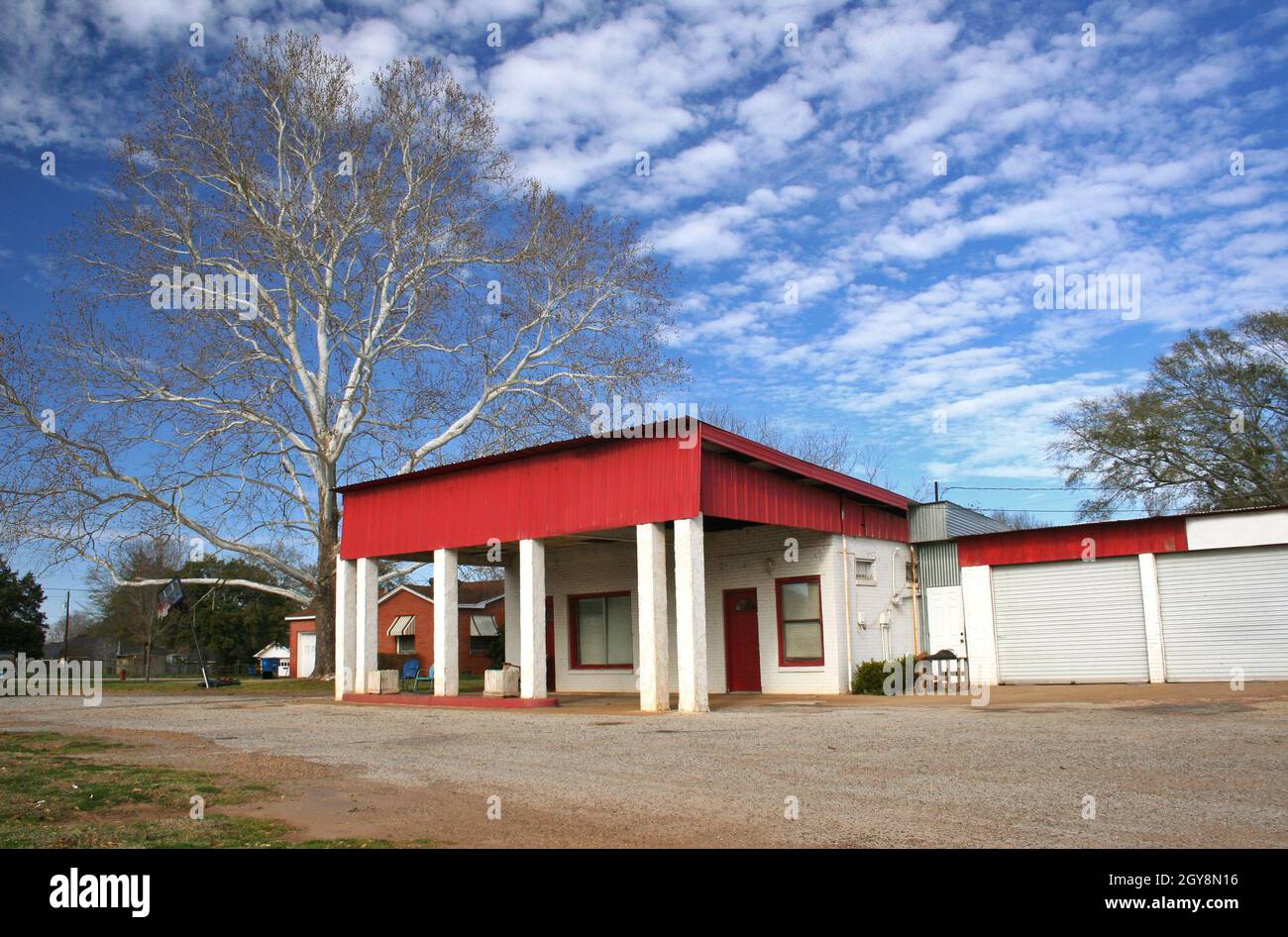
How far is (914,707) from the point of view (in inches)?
703

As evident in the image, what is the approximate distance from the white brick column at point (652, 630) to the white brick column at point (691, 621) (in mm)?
484

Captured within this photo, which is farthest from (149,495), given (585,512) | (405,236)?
(585,512)

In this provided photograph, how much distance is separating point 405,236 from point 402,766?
2412cm

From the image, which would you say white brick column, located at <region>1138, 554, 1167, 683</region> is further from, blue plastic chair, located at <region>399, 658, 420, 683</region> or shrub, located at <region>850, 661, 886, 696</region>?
blue plastic chair, located at <region>399, 658, 420, 683</region>

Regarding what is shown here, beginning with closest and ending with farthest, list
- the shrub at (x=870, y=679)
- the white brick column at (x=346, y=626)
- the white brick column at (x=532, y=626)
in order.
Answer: the white brick column at (x=532, y=626) < the shrub at (x=870, y=679) < the white brick column at (x=346, y=626)

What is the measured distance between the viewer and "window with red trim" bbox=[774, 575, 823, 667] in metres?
22.6

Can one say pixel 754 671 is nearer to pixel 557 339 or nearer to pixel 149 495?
pixel 557 339

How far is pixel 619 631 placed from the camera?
26875mm

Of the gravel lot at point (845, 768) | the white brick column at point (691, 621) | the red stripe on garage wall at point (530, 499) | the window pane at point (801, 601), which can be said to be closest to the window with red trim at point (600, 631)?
the window pane at point (801, 601)

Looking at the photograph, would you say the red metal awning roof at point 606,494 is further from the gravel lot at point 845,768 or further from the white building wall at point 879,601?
the gravel lot at point 845,768

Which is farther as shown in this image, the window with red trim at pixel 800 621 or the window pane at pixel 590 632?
the window pane at pixel 590 632

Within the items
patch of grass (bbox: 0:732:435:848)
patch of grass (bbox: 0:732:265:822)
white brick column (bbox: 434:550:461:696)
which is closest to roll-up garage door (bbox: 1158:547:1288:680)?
white brick column (bbox: 434:550:461:696)

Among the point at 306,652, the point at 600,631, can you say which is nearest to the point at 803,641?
the point at 600,631

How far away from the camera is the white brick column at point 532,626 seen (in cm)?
2088
